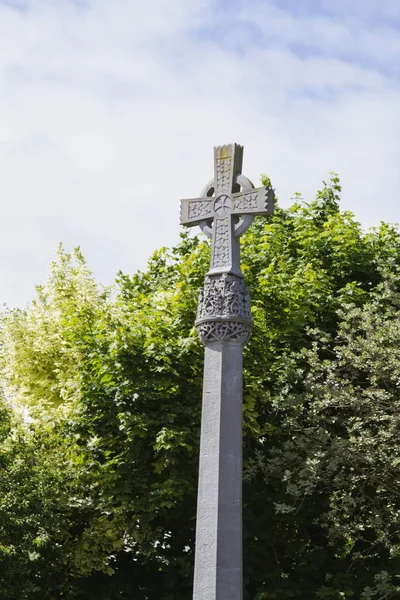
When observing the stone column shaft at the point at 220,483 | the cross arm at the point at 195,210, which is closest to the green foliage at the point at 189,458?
the cross arm at the point at 195,210

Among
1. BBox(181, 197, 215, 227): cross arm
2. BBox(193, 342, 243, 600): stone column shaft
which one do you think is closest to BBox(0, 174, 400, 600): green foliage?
BBox(181, 197, 215, 227): cross arm

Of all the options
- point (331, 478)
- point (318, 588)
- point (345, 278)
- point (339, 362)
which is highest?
point (345, 278)

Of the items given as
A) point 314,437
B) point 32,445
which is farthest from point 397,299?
point 32,445

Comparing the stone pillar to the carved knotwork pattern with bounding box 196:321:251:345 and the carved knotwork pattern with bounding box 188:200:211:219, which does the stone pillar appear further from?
the carved knotwork pattern with bounding box 188:200:211:219

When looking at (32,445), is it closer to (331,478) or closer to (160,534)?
(160,534)

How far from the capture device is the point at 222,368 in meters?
11.8

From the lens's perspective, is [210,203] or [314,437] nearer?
[210,203]

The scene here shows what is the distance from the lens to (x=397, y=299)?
2155cm

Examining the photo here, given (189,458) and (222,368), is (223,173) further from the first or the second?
(189,458)

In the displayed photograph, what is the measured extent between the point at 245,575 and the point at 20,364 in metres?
A: 8.30

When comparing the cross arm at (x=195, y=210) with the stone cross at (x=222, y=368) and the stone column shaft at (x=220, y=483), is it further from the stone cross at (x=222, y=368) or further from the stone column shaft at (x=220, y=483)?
the stone column shaft at (x=220, y=483)

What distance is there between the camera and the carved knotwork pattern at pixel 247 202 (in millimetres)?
12477

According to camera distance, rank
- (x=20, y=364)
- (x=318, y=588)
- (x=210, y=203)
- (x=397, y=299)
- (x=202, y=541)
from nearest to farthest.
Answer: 1. (x=202, y=541)
2. (x=210, y=203)
3. (x=318, y=588)
4. (x=397, y=299)
5. (x=20, y=364)

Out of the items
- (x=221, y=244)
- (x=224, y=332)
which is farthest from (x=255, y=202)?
(x=224, y=332)
